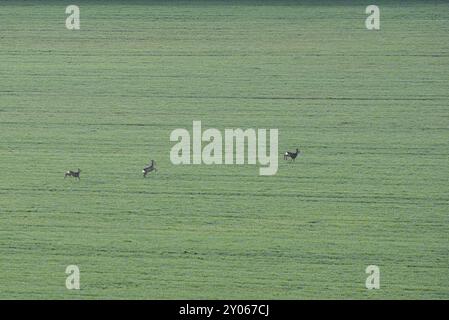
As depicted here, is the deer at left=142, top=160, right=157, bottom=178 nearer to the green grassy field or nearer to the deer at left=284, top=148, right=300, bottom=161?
the green grassy field

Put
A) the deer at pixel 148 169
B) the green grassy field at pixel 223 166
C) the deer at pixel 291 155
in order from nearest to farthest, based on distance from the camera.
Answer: the green grassy field at pixel 223 166, the deer at pixel 148 169, the deer at pixel 291 155

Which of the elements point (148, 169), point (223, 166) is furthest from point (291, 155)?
point (148, 169)

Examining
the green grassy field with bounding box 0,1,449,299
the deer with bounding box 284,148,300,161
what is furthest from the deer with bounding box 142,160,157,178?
the deer with bounding box 284,148,300,161

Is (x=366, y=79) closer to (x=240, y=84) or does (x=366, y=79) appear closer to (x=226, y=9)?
(x=240, y=84)

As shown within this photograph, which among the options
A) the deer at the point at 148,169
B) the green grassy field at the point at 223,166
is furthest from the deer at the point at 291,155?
the deer at the point at 148,169

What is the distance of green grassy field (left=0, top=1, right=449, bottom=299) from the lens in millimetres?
7809

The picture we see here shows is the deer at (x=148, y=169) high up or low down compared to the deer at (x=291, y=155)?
down

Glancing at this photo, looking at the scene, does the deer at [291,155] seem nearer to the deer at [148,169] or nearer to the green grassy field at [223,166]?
the green grassy field at [223,166]

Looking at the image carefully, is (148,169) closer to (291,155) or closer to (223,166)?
(223,166)

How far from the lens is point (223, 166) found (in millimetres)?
9148

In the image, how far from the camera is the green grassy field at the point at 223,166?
7809mm

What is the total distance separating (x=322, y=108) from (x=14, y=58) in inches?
127
